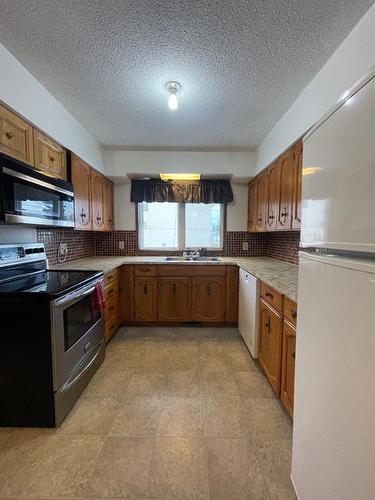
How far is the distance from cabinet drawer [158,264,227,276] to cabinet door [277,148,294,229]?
3.20ft

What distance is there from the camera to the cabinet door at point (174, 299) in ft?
9.97

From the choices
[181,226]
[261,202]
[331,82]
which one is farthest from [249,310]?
[331,82]

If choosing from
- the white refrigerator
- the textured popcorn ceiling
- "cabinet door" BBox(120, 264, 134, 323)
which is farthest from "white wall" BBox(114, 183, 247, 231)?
the white refrigerator

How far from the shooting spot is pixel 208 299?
3053 millimetres

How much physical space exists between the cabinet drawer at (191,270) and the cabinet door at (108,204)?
3.36 feet

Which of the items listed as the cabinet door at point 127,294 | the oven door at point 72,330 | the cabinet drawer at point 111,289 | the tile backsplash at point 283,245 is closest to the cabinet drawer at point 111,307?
the cabinet drawer at point 111,289

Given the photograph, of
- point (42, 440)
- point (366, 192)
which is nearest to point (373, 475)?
point (366, 192)

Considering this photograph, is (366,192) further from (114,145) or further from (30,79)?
(114,145)

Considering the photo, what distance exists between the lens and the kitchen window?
3684mm

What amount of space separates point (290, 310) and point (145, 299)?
197 centimetres

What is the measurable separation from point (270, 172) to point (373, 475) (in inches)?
99.6

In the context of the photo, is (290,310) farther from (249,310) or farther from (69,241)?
(69,241)

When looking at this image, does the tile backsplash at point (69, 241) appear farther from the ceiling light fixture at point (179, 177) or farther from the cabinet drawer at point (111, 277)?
the ceiling light fixture at point (179, 177)

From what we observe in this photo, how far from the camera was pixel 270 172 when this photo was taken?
262 centimetres
